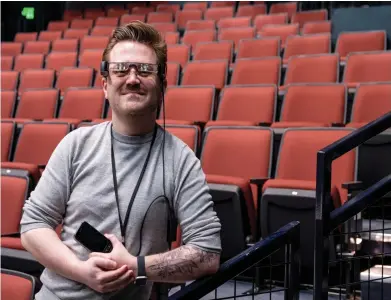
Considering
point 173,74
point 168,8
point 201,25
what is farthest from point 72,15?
point 173,74

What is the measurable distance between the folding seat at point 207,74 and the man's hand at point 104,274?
0.77 m

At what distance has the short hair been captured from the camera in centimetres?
31

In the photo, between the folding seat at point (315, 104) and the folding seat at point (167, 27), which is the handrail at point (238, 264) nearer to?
the folding seat at point (315, 104)

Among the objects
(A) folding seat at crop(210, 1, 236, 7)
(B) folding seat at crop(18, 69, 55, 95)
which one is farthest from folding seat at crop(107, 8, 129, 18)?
(B) folding seat at crop(18, 69, 55, 95)

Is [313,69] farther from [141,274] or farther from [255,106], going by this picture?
[141,274]

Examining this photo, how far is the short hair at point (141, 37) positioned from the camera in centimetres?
31

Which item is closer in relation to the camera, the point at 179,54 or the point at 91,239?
the point at 91,239

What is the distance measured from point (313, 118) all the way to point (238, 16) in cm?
97

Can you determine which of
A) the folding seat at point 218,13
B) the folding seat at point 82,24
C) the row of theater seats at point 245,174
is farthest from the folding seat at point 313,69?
the folding seat at point 82,24

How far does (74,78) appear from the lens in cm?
117

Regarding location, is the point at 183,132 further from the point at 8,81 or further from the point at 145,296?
the point at 8,81

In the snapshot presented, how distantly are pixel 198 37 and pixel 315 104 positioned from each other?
74 cm

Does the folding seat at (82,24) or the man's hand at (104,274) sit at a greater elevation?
the folding seat at (82,24)

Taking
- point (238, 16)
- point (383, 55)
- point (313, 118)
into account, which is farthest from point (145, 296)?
point (238, 16)
